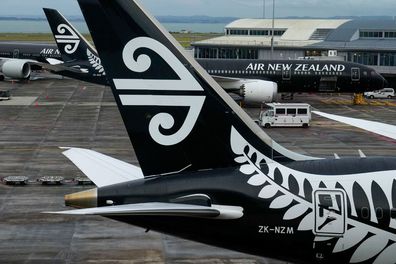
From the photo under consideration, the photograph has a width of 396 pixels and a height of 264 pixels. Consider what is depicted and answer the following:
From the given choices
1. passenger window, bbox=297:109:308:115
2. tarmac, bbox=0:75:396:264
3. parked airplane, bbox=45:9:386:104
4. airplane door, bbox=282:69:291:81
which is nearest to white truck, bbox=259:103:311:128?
passenger window, bbox=297:109:308:115

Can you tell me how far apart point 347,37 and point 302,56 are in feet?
30.1

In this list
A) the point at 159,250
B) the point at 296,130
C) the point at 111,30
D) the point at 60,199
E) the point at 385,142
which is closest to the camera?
the point at 111,30

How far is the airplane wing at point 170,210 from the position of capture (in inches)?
560

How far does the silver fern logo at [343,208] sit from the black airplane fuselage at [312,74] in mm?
55619

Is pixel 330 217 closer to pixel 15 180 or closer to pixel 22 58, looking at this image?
pixel 15 180

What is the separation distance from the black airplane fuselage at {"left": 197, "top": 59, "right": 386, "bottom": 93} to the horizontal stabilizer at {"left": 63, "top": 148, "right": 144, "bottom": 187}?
53.9 meters

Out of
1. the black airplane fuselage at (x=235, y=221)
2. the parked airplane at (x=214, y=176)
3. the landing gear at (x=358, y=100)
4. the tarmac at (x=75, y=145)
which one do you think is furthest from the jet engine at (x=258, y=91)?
the black airplane fuselage at (x=235, y=221)

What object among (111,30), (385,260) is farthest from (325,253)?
(111,30)

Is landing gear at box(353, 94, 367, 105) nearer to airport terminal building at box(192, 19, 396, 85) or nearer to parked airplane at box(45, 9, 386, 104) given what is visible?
parked airplane at box(45, 9, 386, 104)

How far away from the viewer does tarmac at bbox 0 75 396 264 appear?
23531 millimetres

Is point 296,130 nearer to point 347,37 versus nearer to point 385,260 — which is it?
point 385,260

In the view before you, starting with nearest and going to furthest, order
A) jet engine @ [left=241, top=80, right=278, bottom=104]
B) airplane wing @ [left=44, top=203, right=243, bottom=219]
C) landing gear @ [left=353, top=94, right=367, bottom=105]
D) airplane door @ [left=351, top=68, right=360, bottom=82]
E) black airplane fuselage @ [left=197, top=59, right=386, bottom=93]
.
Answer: airplane wing @ [left=44, top=203, right=243, bottom=219] → jet engine @ [left=241, top=80, right=278, bottom=104] → airplane door @ [left=351, top=68, right=360, bottom=82] → black airplane fuselage @ [left=197, top=59, right=386, bottom=93] → landing gear @ [left=353, top=94, right=367, bottom=105]

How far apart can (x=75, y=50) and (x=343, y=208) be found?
203 feet

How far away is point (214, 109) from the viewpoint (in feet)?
53.3
